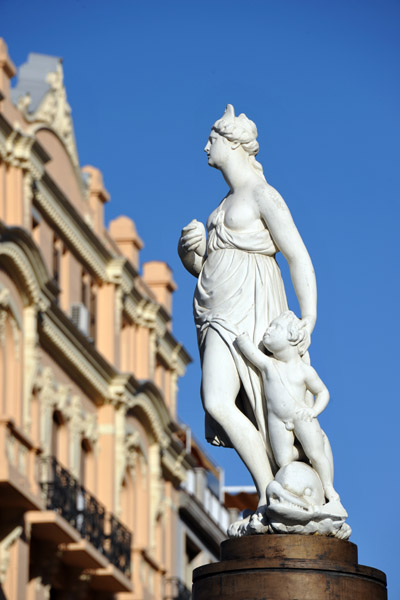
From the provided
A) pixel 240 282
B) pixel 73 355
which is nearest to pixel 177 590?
pixel 73 355

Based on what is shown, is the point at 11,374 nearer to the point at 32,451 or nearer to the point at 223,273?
the point at 32,451

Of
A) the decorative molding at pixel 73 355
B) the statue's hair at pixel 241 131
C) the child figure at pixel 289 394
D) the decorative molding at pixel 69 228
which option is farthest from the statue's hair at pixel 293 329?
the decorative molding at pixel 69 228

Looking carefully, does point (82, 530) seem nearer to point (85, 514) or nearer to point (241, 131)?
point (85, 514)

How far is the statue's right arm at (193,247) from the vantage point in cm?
1155

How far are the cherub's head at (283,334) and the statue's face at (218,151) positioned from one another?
139 cm

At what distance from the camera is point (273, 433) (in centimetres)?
1067

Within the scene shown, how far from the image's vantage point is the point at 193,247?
11.5 m

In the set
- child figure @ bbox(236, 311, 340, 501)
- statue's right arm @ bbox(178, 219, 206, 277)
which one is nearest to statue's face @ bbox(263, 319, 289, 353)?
child figure @ bbox(236, 311, 340, 501)

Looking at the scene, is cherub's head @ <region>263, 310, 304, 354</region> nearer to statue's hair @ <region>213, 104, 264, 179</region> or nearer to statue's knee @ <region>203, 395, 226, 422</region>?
statue's knee @ <region>203, 395, 226, 422</region>

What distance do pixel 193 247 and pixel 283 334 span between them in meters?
1.15

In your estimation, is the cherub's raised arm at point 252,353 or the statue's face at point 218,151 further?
the statue's face at point 218,151

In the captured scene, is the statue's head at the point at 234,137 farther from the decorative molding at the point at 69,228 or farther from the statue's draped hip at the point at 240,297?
the decorative molding at the point at 69,228

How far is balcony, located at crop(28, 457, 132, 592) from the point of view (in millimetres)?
29922

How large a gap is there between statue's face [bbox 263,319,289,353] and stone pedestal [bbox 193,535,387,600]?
1.28 metres
